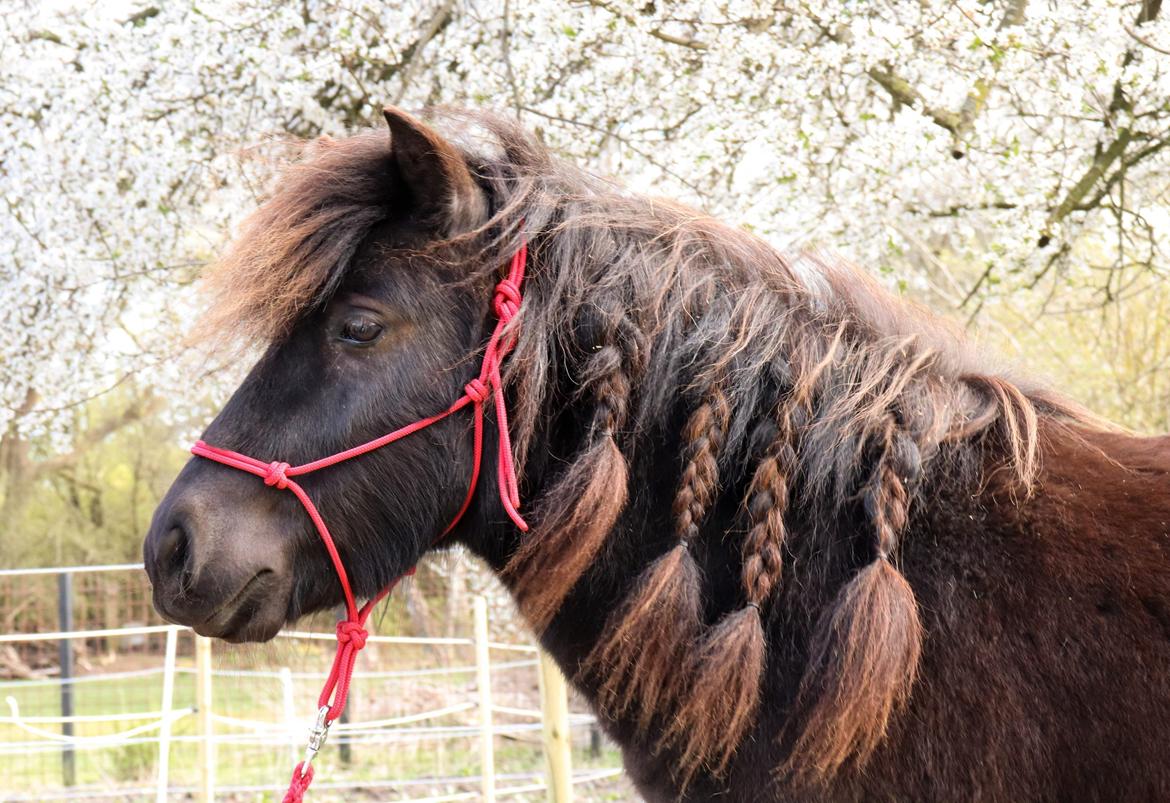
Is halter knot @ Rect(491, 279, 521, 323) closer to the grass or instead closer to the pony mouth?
the pony mouth

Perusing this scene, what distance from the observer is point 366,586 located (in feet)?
6.72

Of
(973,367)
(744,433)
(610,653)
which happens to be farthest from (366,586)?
(973,367)

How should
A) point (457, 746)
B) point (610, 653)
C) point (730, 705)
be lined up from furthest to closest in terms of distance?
1. point (457, 746)
2. point (610, 653)
3. point (730, 705)

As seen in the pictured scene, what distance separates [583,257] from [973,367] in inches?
32.3

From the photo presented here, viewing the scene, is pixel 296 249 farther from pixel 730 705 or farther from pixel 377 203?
pixel 730 705

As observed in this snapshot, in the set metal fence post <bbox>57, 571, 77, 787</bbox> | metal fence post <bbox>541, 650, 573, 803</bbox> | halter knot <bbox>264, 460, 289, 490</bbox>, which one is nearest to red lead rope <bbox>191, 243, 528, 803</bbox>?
halter knot <bbox>264, 460, 289, 490</bbox>

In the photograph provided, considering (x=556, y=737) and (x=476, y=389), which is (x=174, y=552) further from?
(x=556, y=737)

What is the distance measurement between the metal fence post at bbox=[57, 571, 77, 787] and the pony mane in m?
7.33

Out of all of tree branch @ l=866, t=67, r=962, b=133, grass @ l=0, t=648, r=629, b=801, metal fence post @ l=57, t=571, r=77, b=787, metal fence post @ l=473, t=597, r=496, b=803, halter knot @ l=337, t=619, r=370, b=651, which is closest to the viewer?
halter knot @ l=337, t=619, r=370, b=651

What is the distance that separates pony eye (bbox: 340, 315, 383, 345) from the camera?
1.99 meters

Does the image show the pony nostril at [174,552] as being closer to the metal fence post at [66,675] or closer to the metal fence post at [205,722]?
the metal fence post at [205,722]

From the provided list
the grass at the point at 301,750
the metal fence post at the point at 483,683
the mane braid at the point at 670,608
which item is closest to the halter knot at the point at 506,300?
the mane braid at the point at 670,608

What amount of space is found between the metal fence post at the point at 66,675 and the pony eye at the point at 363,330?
7.26 meters

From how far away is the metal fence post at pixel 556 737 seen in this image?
4.75 meters
